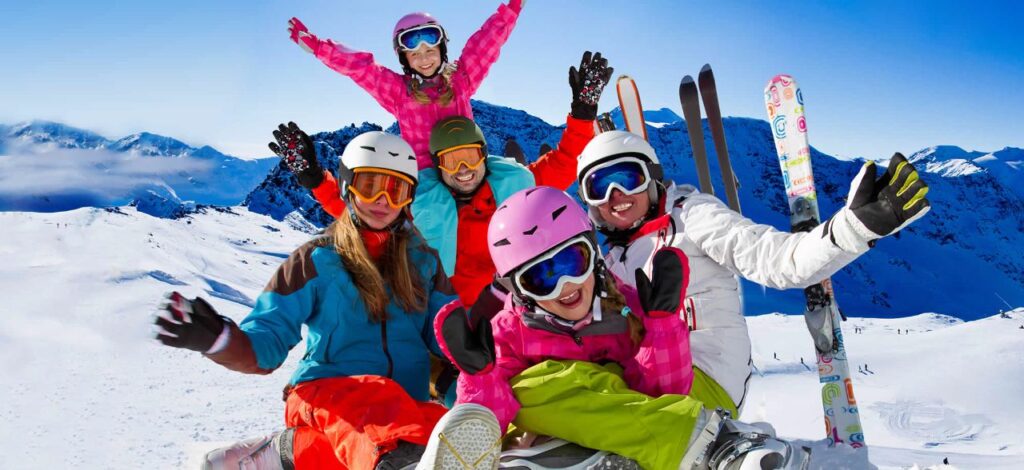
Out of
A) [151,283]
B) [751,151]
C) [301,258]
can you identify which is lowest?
[151,283]

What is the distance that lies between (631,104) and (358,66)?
8.19 ft

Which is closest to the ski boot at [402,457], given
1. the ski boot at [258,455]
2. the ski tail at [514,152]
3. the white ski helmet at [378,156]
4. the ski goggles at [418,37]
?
the ski boot at [258,455]

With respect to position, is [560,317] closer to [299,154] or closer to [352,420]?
[352,420]

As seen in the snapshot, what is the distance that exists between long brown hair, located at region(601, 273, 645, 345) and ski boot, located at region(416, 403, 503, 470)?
782mm

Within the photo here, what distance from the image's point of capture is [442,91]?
186 inches

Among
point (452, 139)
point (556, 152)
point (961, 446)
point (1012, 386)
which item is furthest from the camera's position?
point (1012, 386)

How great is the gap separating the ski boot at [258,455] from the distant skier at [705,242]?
5.16ft

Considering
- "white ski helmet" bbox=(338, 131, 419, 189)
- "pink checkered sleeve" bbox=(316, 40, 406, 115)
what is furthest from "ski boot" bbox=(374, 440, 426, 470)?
"pink checkered sleeve" bbox=(316, 40, 406, 115)

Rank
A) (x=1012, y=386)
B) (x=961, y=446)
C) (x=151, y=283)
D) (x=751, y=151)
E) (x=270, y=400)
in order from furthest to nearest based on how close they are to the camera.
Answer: (x=751, y=151), (x=151, y=283), (x=1012, y=386), (x=961, y=446), (x=270, y=400)

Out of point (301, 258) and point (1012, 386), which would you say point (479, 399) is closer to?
point (301, 258)

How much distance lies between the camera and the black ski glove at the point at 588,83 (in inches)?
175

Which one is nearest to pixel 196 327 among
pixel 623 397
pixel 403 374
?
pixel 403 374

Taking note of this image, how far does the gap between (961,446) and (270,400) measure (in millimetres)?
8840

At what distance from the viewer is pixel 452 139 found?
13.3 ft
